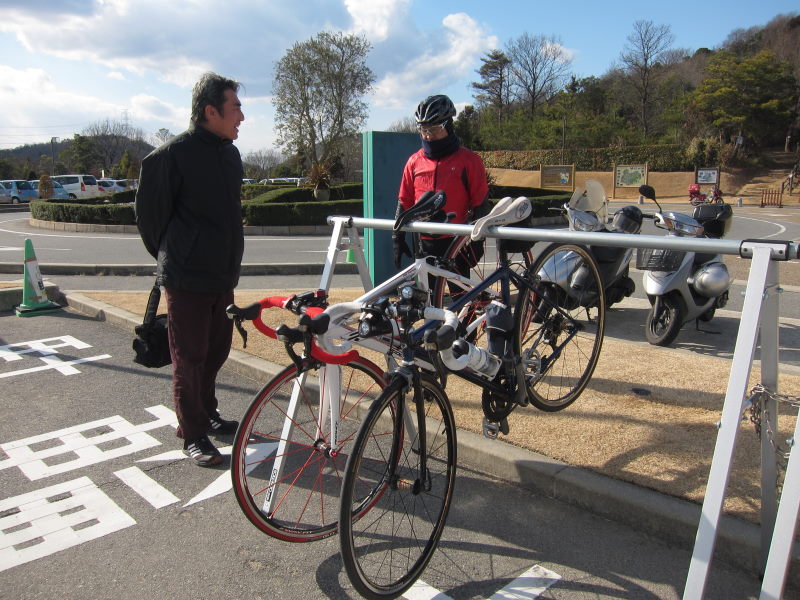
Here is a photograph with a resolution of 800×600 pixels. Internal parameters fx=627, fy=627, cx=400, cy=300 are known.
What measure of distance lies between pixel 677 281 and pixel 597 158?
51.1m

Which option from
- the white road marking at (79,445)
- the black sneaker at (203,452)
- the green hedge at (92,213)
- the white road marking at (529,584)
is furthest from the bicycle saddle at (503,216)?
the green hedge at (92,213)

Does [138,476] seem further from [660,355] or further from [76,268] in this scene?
[76,268]

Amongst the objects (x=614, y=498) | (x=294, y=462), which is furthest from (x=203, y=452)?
(x=614, y=498)

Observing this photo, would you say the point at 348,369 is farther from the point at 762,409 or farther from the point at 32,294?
the point at 32,294

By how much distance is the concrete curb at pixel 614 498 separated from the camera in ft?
8.50

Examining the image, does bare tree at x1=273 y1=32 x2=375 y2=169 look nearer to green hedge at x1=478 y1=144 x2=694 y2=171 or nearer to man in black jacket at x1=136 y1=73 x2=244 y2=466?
green hedge at x1=478 y1=144 x2=694 y2=171

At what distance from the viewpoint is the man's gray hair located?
11.3ft

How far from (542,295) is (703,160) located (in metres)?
48.7

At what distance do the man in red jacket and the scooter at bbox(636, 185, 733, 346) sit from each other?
6.54 ft

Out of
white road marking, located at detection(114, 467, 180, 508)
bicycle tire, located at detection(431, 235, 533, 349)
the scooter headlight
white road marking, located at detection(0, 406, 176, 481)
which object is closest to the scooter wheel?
the scooter headlight

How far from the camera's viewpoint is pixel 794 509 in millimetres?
2018

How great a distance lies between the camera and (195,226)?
137 inches

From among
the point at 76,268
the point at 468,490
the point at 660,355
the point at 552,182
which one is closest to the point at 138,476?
the point at 468,490

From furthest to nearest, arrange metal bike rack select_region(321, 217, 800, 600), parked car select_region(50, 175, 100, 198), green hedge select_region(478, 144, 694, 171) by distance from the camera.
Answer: green hedge select_region(478, 144, 694, 171), parked car select_region(50, 175, 100, 198), metal bike rack select_region(321, 217, 800, 600)
